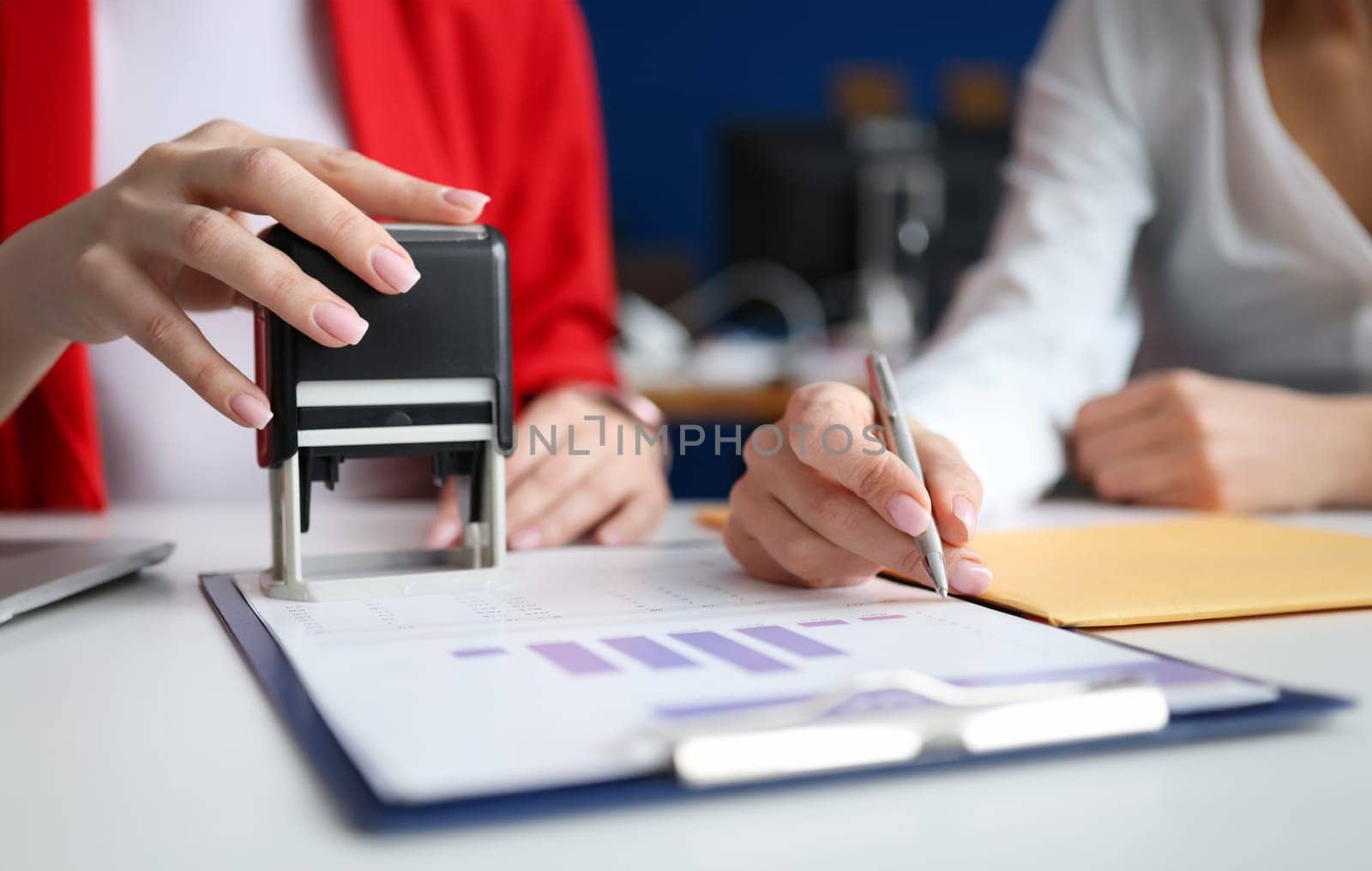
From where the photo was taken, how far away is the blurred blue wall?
429 centimetres

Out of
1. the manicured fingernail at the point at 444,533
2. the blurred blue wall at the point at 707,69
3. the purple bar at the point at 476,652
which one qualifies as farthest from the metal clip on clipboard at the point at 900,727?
the blurred blue wall at the point at 707,69

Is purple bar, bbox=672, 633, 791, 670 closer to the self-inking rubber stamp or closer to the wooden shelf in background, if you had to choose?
the self-inking rubber stamp

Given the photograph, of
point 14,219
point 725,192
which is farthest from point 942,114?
point 14,219

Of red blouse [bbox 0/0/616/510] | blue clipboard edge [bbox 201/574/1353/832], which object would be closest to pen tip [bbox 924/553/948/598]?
blue clipboard edge [bbox 201/574/1353/832]

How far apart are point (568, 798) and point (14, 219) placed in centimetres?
83

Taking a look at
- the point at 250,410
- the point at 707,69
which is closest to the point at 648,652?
the point at 250,410

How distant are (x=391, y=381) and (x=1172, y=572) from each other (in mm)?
417

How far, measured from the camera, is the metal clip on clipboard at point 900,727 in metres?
0.33

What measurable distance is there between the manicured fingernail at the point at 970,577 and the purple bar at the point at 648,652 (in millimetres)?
165

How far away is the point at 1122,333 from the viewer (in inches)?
47.3

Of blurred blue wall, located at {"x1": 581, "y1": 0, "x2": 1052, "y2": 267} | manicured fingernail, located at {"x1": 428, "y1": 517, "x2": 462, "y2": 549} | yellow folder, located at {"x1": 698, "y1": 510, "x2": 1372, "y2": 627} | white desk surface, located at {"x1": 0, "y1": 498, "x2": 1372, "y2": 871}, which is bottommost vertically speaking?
manicured fingernail, located at {"x1": 428, "y1": 517, "x2": 462, "y2": 549}

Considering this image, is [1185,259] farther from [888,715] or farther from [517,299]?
[888,715]

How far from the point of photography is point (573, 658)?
452 millimetres

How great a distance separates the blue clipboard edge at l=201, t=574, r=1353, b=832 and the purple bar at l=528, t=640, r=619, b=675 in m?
0.09
